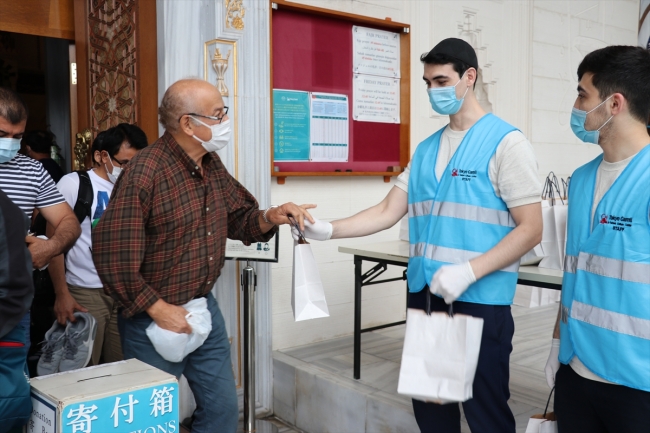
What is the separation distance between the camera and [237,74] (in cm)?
359

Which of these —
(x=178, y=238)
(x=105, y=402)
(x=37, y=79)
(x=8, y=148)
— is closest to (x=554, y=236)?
(x=178, y=238)

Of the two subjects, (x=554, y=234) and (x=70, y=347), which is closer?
(x=70, y=347)

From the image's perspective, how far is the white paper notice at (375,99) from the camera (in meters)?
4.43

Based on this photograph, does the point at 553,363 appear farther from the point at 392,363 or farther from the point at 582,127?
the point at 392,363

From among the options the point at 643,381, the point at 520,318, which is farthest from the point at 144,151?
the point at 520,318

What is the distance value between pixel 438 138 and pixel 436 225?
0.34 meters

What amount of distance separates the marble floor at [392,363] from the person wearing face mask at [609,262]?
4.24 ft

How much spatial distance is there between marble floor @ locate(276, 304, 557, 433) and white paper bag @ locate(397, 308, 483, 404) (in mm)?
1180

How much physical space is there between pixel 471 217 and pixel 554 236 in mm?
1084

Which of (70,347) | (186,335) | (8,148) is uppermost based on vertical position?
(8,148)

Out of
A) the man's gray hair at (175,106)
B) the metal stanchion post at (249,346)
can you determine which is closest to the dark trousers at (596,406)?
the man's gray hair at (175,106)

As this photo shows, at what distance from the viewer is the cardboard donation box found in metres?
1.75

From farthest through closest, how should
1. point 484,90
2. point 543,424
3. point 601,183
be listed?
point 484,90
point 543,424
point 601,183

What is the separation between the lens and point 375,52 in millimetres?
4492
